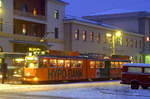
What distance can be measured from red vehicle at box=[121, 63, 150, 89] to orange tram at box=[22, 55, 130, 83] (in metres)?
8.99

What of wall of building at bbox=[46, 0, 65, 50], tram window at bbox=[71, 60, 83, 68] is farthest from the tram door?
wall of building at bbox=[46, 0, 65, 50]

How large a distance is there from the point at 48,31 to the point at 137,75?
3615cm

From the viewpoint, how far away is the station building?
199ft

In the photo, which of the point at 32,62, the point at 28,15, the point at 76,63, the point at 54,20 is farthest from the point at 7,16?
the point at 32,62

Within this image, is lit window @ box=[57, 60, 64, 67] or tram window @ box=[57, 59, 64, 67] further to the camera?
tram window @ box=[57, 59, 64, 67]

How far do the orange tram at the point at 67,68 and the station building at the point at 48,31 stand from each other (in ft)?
37.8

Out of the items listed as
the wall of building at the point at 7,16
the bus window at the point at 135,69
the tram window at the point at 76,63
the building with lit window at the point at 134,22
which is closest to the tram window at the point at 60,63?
the tram window at the point at 76,63

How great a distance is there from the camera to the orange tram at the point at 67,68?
41.7 metres

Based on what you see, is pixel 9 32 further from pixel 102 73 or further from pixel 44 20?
pixel 102 73

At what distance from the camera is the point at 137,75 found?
119 feet

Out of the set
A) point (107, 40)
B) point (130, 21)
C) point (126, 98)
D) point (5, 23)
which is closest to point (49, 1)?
point (5, 23)

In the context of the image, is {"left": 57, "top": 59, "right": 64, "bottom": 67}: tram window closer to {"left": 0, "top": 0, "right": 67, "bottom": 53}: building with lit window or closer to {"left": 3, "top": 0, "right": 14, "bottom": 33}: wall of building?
{"left": 0, "top": 0, "right": 67, "bottom": 53}: building with lit window

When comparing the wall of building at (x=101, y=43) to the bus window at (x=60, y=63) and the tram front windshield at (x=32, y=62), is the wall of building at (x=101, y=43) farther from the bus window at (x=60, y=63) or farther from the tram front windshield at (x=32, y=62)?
the tram front windshield at (x=32, y=62)

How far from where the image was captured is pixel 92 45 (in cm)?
7950
